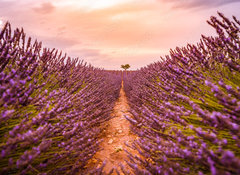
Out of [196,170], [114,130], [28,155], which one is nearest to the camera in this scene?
[28,155]

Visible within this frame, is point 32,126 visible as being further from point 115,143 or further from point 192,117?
point 115,143

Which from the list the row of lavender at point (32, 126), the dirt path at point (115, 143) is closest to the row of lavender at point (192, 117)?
the dirt path at point (115, 143)

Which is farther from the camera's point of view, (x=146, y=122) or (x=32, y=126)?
(x=146, y=122)

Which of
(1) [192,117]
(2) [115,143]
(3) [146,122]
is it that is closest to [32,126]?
(3) [146,122]

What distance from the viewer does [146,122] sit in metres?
1.68

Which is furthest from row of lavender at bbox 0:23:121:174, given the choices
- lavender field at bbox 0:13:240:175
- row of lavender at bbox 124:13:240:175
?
row of lavender at bbox 124:13:240:175

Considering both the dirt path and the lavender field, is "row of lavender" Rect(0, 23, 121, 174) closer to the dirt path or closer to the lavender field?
the lavender field

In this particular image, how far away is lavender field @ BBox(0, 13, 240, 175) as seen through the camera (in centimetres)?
76

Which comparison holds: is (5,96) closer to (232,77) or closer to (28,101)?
(28,101)

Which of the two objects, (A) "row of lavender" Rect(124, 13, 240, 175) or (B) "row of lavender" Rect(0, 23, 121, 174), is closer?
(B) "row of lavender" Rect(0, 23, 121, 174)

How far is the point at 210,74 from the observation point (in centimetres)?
177

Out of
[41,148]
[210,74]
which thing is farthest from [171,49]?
[41,148]

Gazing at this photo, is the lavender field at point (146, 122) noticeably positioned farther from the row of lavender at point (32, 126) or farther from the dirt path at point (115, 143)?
the dirt path at point (115, 143)

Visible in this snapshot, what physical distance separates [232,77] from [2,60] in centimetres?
213
